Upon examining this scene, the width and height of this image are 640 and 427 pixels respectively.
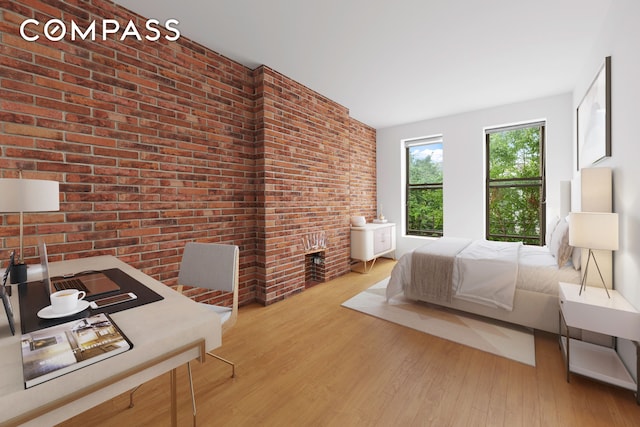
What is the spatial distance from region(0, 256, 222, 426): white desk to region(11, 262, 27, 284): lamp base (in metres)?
0.25

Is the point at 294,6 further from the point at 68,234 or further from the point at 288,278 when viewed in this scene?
the point at 288,278

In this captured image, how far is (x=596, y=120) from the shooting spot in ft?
8.03

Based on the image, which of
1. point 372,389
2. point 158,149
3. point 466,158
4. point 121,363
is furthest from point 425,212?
point 121,363

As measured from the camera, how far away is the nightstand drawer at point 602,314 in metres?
1.64

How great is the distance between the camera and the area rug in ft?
7.38

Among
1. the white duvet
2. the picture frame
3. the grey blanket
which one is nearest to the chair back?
the grey blanket

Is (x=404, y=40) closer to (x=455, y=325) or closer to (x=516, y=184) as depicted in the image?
(x=455, y=325)

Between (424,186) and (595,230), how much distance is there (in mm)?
3501

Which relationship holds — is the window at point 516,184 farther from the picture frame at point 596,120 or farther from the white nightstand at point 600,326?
the white nightstand at point 600,326

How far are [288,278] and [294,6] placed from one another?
9.06 ft

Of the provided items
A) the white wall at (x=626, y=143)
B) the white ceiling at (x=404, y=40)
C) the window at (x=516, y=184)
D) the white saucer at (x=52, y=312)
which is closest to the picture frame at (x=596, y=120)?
the white wall at (x=626, y=143)

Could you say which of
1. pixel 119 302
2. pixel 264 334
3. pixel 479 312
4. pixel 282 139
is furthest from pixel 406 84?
pixel 119 302

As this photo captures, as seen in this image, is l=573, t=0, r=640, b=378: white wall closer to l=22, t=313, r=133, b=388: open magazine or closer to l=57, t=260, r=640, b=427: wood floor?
l=57, t=260, r=640, b=427: wood floor

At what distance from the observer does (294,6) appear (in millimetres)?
2146
